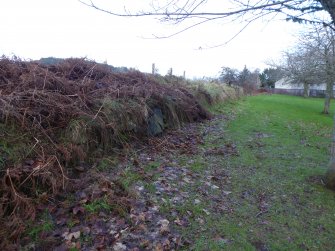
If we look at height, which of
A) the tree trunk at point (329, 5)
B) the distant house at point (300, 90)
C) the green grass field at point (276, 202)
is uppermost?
the tree trunk at point (329, 5)

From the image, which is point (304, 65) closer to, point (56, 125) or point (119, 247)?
point (56, 125)

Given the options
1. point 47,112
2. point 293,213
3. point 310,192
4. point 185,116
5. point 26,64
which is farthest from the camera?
point 185,116

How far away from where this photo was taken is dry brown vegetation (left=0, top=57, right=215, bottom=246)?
136 inches

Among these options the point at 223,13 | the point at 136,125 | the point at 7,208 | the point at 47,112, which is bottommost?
the point at 7,208

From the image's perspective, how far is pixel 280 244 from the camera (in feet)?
11.4

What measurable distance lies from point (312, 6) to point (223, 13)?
5.92ft

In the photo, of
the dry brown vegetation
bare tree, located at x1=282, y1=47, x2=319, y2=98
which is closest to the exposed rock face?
the dry brown vegetation

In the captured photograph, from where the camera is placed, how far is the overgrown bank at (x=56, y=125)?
348 centimetres

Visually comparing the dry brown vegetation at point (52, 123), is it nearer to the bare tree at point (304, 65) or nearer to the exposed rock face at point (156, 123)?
the exposed rock face at point (156, 123)

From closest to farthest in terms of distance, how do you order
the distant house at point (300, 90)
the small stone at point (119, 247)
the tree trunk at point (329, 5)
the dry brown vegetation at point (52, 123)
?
the small stone at point (119, 247) → the dry brown vegetation at point (52, 123) → the tree trunk at point (329, 5) → the distant house at point (300, 90)

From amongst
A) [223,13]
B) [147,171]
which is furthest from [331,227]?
[223,13]

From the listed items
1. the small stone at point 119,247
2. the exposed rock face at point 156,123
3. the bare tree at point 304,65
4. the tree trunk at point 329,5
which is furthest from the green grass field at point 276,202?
the bare tree at point 304,65

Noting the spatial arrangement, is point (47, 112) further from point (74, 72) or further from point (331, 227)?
point (331, 227)

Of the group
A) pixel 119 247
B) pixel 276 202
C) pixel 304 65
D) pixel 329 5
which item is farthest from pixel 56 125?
pixel 304 65
